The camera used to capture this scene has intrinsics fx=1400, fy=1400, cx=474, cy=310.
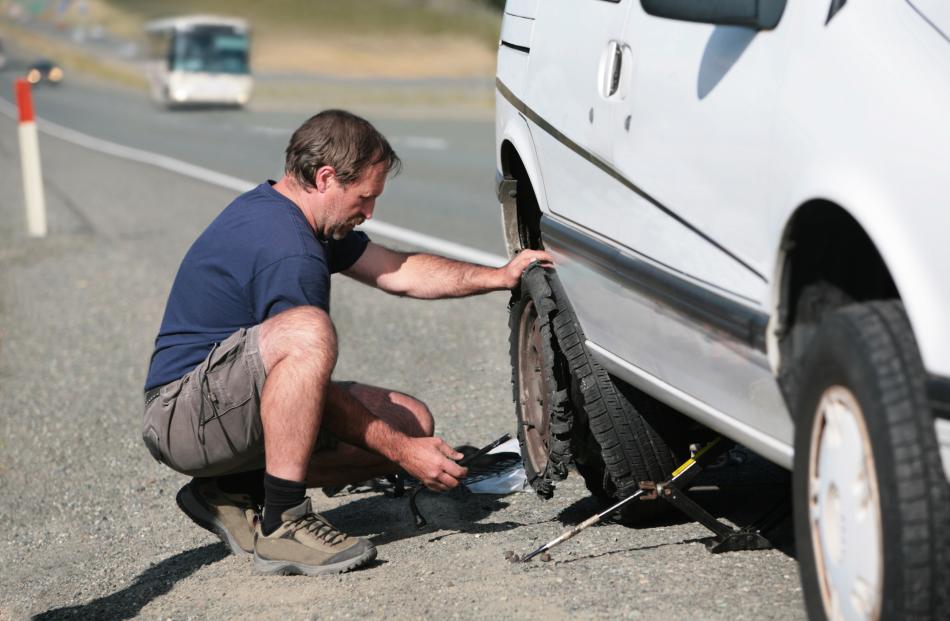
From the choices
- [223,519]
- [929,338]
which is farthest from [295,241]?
[929,338]

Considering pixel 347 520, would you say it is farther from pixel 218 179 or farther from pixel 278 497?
pixel 218 179

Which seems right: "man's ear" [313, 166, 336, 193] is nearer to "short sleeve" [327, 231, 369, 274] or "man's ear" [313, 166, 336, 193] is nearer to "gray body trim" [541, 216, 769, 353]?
"short sleeve" [327, 231, 369, 274]

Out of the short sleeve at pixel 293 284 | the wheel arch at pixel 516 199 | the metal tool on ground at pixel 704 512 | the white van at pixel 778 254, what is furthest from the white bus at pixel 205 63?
the metal tool on ground at pixel 704 512

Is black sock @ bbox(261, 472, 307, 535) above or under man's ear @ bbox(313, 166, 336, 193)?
under

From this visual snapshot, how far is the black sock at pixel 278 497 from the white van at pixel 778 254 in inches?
31.0

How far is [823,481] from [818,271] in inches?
16.2

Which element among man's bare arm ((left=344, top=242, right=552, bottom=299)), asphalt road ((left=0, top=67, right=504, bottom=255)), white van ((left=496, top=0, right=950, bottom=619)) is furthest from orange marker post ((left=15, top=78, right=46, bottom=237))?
white van ((left=496, top=0, right=950, bottom=619))

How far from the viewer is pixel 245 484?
453 cm

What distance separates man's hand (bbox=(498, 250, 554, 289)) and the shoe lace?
3.11 ft

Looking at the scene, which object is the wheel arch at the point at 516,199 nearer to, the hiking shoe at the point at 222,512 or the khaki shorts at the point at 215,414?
the khaki shorts at the point at 215,414

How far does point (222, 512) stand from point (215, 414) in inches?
16.9

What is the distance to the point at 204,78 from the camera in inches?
1432

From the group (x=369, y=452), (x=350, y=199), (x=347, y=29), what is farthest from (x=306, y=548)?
(x=347, y=29)

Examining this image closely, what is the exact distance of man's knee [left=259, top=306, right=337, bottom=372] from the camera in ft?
12.9
